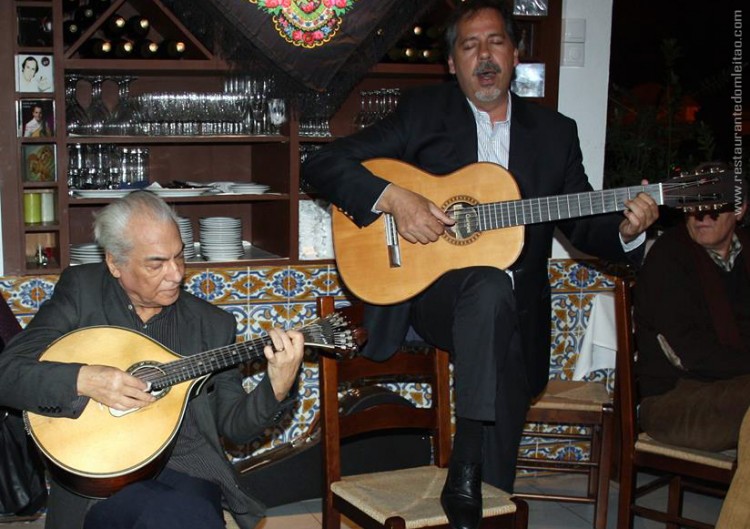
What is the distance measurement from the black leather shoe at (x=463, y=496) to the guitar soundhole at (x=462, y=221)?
2.10ft

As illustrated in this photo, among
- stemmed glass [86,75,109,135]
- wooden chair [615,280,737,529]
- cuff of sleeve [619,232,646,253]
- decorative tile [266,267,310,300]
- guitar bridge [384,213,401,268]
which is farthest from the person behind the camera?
decorative tile [266,267,310,300]

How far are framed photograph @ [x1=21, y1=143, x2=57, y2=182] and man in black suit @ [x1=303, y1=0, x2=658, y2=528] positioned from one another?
1201 mm

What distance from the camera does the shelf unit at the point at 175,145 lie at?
3.48 m

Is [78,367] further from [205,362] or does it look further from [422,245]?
[422,245]

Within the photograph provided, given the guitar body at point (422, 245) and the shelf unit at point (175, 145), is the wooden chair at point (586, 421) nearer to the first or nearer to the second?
the guitar body at point (422, 245)

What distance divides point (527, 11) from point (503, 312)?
5.90 feet

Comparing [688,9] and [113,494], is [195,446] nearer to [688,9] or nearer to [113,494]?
[113,494]

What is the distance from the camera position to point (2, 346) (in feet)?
9.01

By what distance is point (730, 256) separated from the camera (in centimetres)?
343

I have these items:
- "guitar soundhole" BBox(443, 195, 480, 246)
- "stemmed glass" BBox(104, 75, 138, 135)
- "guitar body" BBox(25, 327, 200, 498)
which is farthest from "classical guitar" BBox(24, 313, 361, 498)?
"stemmed glass" BBox(104, 75, 138, 135)

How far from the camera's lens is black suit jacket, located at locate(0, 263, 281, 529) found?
7.35 feet

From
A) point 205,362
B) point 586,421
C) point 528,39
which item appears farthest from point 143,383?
point 528,39

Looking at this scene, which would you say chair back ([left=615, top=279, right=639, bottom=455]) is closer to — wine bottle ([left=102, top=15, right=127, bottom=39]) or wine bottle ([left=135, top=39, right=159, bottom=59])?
wine bottle ([left=135, top=39, right=159, bottom=59])

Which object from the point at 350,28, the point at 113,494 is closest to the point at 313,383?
the point at 350,28
